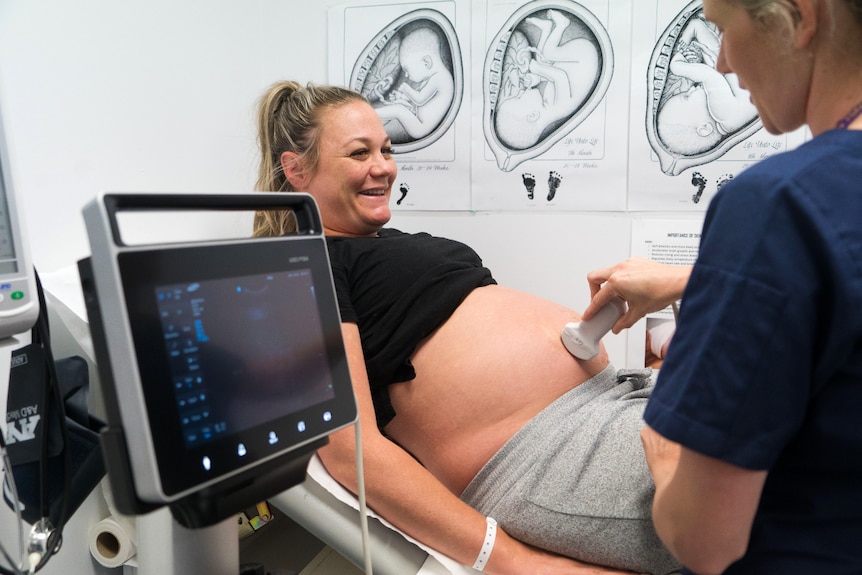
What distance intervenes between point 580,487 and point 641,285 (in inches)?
12.6

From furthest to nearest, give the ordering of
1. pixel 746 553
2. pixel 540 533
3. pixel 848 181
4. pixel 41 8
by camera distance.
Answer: pixel 41 8 < pixel 540 533 < pixel 746 553 < pixel 848 181

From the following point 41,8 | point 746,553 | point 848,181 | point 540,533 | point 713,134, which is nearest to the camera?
point 848,181

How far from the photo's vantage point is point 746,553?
2.01 ft

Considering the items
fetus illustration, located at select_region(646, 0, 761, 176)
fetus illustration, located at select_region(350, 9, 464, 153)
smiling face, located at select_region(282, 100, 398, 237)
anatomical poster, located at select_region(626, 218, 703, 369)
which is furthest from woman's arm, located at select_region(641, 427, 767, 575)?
fetus illustration, located at select_region(350, 9, 464, 153)

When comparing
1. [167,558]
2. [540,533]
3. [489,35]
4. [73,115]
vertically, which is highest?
[489,35]

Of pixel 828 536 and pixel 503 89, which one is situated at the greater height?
pixel 503 89

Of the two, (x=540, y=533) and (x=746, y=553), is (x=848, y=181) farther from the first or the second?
(x=540, y=533)

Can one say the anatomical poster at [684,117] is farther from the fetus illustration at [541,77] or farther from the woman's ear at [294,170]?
the woman's ear at [294,170]

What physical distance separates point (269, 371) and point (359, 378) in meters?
0.44

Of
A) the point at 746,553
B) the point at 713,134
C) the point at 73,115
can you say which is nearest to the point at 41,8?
the point at 73,115

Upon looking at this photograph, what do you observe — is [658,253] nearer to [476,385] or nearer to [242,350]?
[476,385]

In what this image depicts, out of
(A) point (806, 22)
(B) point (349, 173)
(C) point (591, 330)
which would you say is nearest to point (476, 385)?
(C) point (591, 330)

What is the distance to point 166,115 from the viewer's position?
56.4 inches

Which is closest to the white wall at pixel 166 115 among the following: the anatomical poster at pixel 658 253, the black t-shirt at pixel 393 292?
the anatomical poster at pixel 658 253
